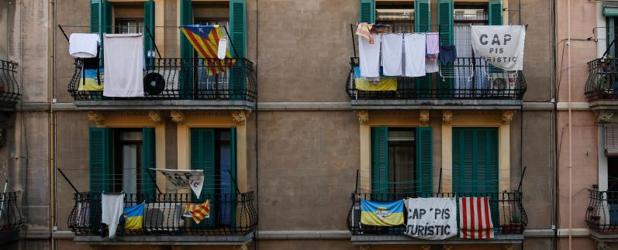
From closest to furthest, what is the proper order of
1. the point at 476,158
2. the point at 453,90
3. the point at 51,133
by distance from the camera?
1. the point at 453,90
2. the point at 476,158
3. the point at 51,133

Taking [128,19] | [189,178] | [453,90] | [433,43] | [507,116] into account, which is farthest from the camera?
[128,19]

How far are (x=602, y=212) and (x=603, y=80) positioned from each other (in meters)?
3.93

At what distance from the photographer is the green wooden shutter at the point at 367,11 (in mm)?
16625

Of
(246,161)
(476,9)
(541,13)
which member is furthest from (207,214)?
(541,13)

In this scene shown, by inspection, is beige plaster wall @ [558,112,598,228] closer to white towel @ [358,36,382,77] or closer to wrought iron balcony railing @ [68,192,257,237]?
white towel @ [358,36,382,77]

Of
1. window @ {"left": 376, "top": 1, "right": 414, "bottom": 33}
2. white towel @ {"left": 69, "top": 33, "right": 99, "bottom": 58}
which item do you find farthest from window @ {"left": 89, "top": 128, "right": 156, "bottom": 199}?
window @ {"left": 376, "top": 1, "right": 414, "bottom": 33}

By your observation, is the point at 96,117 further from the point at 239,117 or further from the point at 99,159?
the point at 239,117

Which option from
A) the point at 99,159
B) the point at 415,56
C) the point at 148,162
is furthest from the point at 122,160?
the point at 415,56

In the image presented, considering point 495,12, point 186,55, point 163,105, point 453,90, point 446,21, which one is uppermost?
point 495,12

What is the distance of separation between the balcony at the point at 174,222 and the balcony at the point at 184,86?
272cm

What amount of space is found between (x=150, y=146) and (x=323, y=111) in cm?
536

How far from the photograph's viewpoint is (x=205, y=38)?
15570mm

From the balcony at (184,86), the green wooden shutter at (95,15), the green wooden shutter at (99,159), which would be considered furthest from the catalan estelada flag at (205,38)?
the green wooden shutter at (99,159)

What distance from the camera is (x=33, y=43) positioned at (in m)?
17.1
